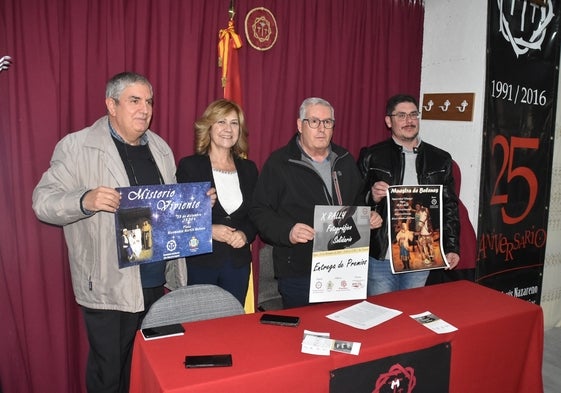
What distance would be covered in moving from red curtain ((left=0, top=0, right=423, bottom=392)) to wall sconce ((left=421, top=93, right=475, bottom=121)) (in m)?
1.14

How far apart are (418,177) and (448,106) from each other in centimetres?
136

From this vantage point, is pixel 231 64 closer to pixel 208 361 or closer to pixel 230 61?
pixel 230 61

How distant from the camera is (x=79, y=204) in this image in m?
1.99

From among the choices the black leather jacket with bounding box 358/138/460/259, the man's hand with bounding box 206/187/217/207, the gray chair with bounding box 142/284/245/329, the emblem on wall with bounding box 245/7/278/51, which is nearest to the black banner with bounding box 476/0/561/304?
the black leather jacket with bounding box 358/138/460/259

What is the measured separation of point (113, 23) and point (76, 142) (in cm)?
95

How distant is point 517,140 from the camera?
153 inches

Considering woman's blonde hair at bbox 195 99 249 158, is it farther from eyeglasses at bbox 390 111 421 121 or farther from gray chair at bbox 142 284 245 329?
eyeglasses at bbox 390 111 421 121

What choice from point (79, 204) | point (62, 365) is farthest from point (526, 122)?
point (62, 365)

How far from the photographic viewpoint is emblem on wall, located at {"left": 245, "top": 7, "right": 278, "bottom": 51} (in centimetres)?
315

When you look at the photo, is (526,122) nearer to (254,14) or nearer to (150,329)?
(254,14)

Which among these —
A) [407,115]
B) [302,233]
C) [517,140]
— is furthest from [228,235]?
[517,140]

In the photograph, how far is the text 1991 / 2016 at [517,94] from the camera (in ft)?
12.0

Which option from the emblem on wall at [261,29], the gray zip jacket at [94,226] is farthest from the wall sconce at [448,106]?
the gray zip jacket at [94,226]

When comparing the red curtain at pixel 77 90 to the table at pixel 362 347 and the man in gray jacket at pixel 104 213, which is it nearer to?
the man in gray jacket at pixel 104 213
